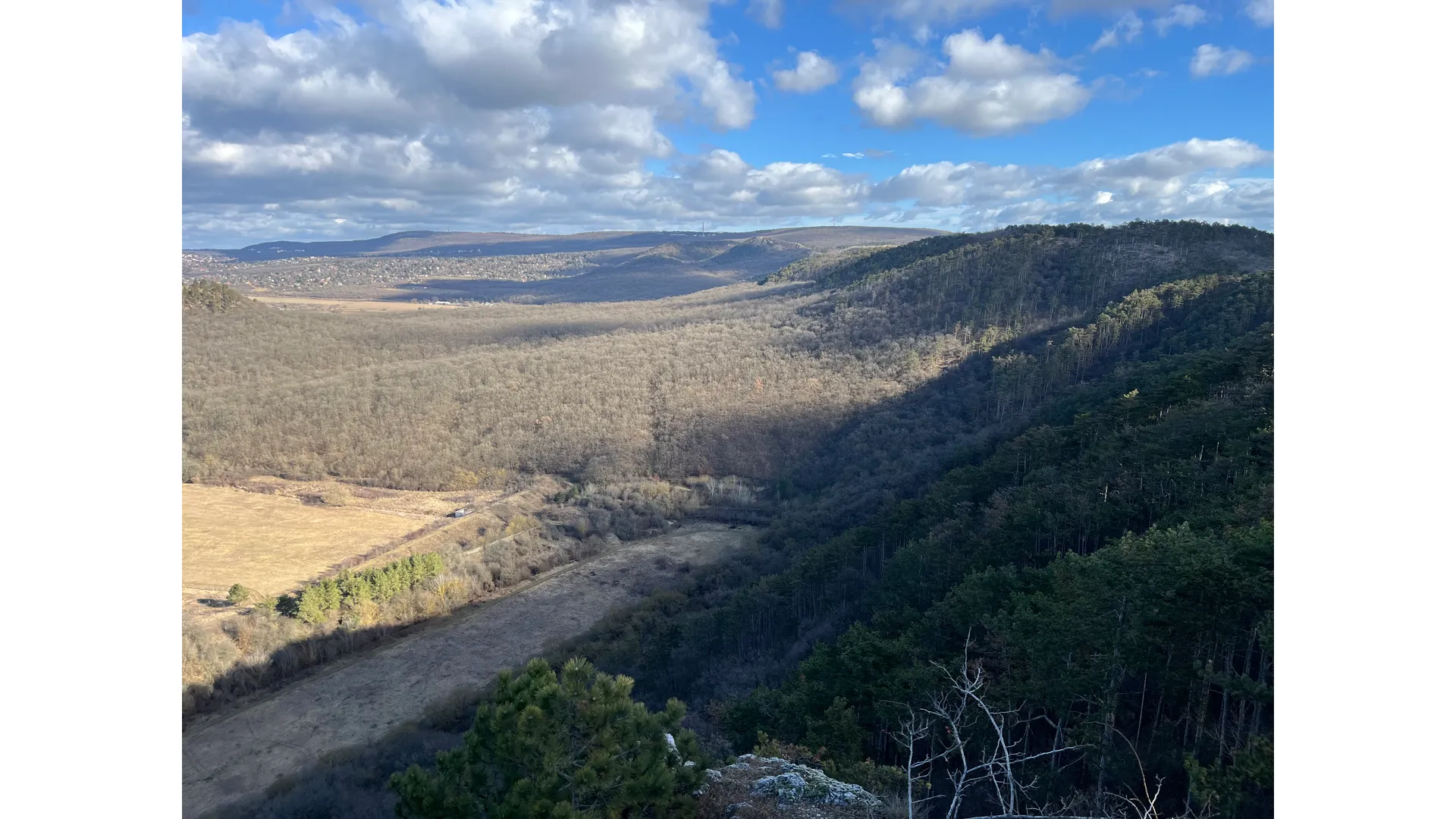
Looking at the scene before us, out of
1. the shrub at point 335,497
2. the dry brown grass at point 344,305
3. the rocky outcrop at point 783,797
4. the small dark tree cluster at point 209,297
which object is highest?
the dry brown grass at point 344,305

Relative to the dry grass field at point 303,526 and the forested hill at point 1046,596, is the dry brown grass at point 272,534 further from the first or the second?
the forested hill at point 1046,596

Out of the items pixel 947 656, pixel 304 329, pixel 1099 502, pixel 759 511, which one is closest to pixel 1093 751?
pixel 947 656

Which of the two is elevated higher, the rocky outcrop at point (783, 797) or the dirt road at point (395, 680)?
the rocky outcrop at point (783, 797)

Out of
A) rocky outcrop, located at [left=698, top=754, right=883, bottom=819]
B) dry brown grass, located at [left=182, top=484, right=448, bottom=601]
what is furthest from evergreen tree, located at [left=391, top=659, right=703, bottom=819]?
dry brown grass, located at [left=182, top=484, right=448, bottom=601]

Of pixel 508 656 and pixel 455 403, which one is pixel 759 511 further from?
pixel 455 403

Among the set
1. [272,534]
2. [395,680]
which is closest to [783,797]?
[395,680]

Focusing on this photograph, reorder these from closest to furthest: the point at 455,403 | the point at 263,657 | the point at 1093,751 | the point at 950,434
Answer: the point at 1093,751 < the point at 263,657 < the point at 950,434 < the point at 455,403

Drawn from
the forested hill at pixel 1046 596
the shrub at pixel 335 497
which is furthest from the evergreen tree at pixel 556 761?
the shrub at pixel 335 497
